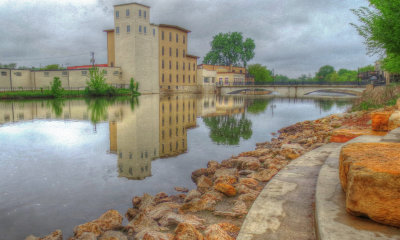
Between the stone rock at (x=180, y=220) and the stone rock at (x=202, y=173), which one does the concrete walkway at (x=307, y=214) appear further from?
the stone rock at (x=202, y=173)

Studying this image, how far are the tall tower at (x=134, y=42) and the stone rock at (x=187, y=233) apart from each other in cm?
5523

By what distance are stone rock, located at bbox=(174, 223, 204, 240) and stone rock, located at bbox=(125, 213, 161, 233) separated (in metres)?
0.59

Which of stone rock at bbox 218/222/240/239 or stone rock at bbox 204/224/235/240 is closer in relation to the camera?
stone rock at bbox 204/224/235/240

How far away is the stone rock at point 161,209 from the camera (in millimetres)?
4609

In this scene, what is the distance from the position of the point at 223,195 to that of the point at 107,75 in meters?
55.4

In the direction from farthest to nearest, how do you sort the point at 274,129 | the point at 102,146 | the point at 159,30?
1. the point at 159,30
2. the point at 274,129
3. the point at 102,146

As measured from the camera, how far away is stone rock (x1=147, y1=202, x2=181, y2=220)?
4.61m

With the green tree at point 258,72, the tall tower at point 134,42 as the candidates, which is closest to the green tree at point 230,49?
the green tree at point 258,72

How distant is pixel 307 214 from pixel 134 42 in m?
56.2

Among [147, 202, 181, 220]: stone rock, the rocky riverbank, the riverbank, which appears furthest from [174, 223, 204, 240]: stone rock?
the riverbank

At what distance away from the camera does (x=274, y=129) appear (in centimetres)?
1617

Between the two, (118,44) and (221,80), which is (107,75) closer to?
(118,44)

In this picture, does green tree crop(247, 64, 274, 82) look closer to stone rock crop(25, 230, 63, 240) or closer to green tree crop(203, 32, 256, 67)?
green tree crop(203, 32, 256, 67)

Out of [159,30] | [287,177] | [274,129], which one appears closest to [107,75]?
[159,30]
